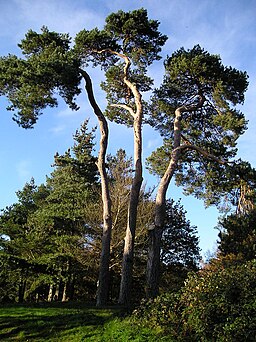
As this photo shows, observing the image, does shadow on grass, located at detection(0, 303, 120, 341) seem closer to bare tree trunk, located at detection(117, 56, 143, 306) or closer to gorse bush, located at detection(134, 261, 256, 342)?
gorse bush, located at detection(134, 261, 256, 342)

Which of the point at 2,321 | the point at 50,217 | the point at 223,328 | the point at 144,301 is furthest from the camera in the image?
the point at 50,217

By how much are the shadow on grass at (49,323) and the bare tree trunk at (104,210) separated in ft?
6.90

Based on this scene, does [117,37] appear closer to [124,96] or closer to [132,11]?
[132,11]

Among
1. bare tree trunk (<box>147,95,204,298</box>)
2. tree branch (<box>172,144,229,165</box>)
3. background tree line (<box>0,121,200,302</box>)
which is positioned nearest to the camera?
bare tree trunk (<box>147,95,204,298</box>)

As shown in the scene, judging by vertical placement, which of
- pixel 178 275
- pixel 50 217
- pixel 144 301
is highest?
pixel 50 217

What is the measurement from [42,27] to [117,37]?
11.2ft

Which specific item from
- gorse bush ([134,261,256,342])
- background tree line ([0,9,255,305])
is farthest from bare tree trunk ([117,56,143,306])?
gorse bush ([134,261,256,342])

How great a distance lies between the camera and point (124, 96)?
17406 mm

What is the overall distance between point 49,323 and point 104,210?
5321 mm

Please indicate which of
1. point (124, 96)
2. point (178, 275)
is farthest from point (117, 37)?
point (178, 275)

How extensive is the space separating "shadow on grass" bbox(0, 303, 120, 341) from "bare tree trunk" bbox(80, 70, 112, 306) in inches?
82.8

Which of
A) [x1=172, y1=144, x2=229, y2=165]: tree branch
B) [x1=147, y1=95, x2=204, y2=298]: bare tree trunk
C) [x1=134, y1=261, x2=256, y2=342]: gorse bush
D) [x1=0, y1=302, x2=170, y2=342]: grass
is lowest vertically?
[x1=0, y1=302, x2=170, y2=342]: grass

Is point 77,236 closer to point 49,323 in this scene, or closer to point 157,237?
point 157,237

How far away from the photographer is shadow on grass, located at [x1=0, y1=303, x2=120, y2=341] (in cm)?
864
